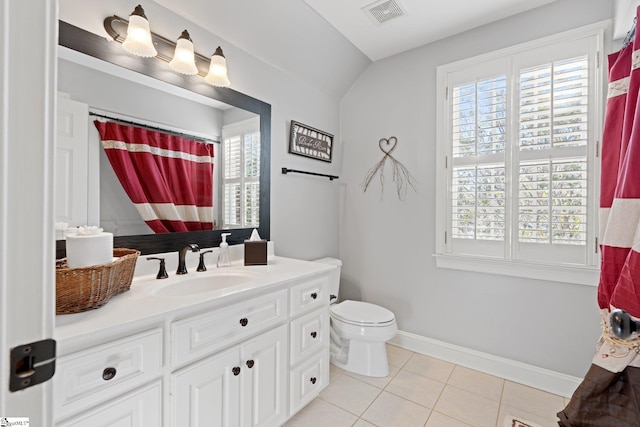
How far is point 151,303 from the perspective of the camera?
109 centimetres

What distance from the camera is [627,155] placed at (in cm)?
119

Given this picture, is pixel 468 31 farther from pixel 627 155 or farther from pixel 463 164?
pixel 627 155

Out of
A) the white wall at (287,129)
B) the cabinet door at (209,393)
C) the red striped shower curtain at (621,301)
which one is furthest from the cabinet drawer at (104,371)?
the red striped shower curtain at (621,301)

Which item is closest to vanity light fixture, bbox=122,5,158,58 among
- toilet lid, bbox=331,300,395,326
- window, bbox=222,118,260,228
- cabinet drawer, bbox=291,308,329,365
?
window, bbox=222,118,260,228

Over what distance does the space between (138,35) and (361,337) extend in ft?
7.20

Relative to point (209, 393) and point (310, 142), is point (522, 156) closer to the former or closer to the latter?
point (310, 142)

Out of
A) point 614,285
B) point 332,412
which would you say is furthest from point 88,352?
point 614,285

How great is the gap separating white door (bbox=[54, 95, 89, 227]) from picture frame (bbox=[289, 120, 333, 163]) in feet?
4.43

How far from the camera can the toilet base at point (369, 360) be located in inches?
82.4

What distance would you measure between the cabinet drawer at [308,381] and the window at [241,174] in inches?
38.6

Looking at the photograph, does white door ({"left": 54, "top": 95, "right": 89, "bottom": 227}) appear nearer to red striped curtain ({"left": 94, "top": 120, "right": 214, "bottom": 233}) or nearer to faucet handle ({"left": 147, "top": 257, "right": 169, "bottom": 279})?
red striped curtain ({"left": 94, "top": 120, "right": 214, "bottom": 233})

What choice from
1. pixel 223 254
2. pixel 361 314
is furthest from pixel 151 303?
pixel 361 314

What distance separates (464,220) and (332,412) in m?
1.63

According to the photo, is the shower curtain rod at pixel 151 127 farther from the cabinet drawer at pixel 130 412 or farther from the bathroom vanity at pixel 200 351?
the cabinet drawer at pixel 130 412
